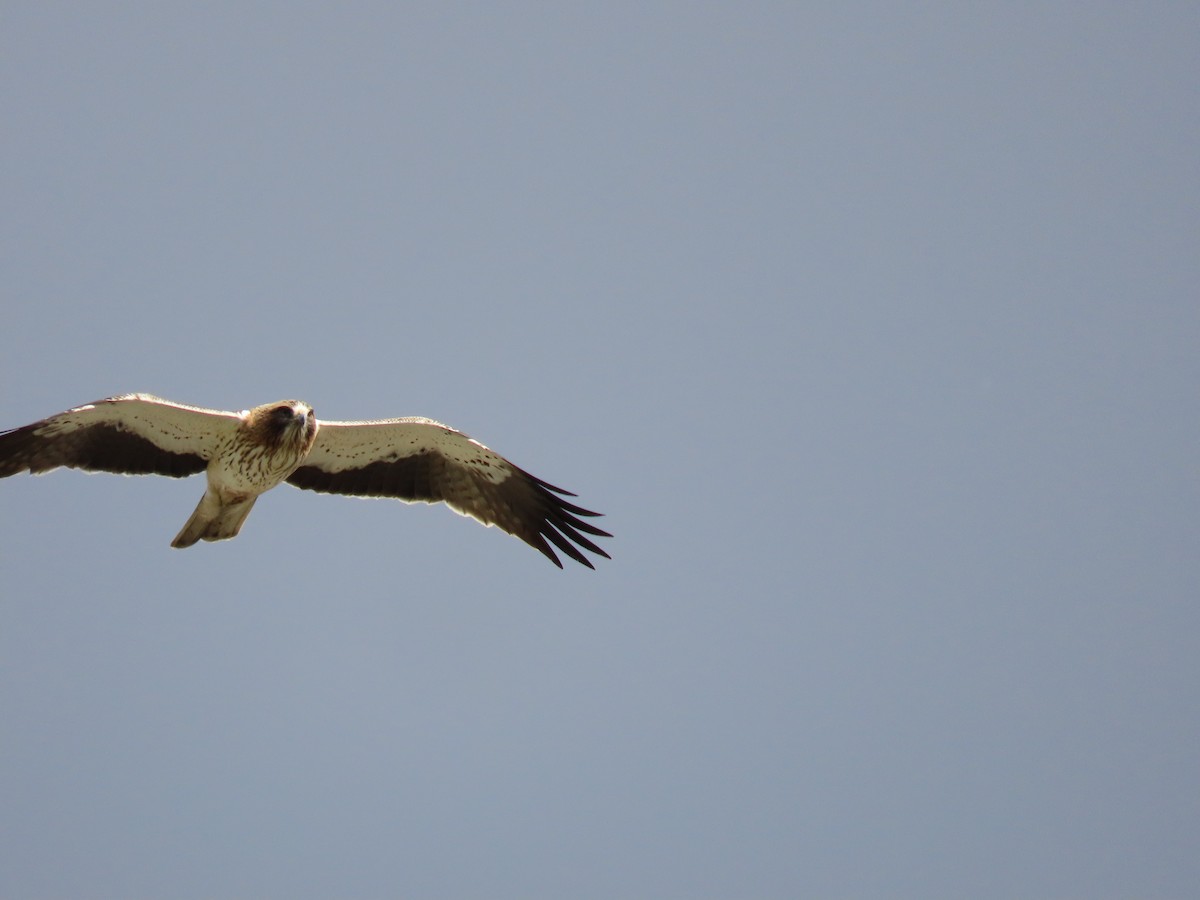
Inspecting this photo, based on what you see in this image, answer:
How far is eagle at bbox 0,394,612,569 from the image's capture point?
11.4 metres

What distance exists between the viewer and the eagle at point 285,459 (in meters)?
11.4

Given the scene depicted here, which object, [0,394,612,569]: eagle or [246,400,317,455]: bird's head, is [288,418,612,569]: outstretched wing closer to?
[0,394,612,569]: eagle

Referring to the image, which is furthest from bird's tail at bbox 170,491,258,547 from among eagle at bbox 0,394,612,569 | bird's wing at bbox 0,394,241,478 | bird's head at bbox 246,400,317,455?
bird's head at bbox 246,400,317,455

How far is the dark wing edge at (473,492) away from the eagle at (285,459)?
0.04 ft

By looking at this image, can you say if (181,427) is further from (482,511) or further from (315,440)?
(482,511)

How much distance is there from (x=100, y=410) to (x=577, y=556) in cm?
491

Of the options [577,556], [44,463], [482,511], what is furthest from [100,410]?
[577,556]

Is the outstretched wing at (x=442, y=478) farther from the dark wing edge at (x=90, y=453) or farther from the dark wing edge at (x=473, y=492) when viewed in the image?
the dark wing edge at (x=90, y=453)

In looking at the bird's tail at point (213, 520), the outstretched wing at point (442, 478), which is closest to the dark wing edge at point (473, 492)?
the outstretched wing at point (442, 478)

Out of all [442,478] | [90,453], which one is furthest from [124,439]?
[442,478]

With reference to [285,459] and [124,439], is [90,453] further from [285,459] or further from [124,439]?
[285,459]

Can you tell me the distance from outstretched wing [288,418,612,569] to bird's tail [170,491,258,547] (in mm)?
878

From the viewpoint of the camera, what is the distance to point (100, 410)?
11.5 metres

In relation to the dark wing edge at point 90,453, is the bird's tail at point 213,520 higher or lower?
lower
